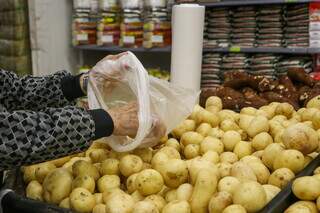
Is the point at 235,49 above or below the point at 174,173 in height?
above

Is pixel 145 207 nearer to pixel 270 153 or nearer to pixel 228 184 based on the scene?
pixel 228 184

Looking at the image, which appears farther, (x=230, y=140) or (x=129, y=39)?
(x=129, y=39)

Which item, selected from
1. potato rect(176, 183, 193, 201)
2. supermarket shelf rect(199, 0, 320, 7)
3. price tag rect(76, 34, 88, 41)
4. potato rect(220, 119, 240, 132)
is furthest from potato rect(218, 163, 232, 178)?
price tag rect(76, 34, 88, 41)

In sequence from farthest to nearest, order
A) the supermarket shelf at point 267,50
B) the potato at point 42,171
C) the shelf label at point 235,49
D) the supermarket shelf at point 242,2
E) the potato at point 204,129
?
the shelf label at point 235,49, the supermarket shelf at point 267,50, the supermarket shelf at point 242,2, the potato at point 204,129, the potato at point 42,171

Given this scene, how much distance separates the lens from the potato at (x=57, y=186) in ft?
3.97

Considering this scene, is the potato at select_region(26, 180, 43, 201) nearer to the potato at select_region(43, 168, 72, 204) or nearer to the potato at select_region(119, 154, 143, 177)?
the potato at select_region(43, 168, 72, 204)

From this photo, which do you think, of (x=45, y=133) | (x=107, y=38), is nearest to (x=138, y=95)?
(x=45, y=133)

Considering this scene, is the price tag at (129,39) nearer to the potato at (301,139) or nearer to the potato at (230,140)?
the potato at (230,140)

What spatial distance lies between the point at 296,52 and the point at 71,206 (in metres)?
2.47

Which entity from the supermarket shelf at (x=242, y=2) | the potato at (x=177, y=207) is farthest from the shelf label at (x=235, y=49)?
the potato at (x=177, y=207)

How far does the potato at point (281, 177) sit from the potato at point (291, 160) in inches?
1.1

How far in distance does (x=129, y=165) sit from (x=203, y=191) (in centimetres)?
26

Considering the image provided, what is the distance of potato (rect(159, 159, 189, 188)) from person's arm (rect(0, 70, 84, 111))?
0.52 metres

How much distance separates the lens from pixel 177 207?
42.1 inches
